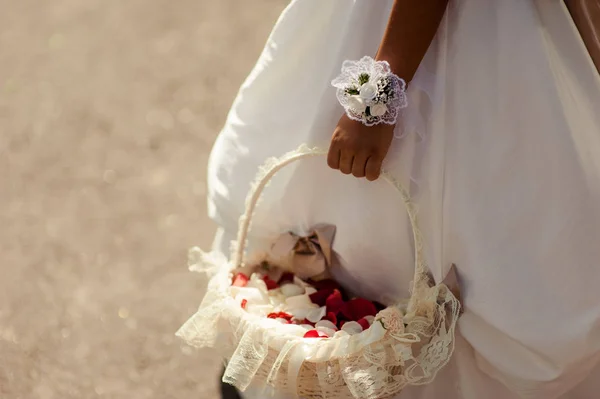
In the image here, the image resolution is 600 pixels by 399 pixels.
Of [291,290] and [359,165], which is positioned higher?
[359,165]

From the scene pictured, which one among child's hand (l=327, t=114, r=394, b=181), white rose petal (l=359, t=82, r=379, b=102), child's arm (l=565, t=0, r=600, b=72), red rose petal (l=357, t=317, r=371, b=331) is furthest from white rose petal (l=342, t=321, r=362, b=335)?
child's arm (l=565, t=0, r=600, b=72)

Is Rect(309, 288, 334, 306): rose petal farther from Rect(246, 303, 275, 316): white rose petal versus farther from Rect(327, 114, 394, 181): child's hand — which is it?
Rect(327, 114, 394, 181): child's hand

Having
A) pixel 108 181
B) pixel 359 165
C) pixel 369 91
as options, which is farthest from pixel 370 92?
pixel 108 181

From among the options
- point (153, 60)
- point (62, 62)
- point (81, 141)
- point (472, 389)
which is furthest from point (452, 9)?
point (62, 62)

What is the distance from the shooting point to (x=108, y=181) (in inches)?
72.8

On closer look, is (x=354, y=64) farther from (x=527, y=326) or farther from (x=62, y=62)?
(x=62, y=62)

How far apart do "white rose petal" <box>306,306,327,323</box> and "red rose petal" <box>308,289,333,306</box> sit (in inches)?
1.4

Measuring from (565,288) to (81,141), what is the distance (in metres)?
1.34

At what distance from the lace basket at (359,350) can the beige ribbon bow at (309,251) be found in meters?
0.16

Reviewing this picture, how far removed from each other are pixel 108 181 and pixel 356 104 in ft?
3.16

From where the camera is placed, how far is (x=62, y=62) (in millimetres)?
2250

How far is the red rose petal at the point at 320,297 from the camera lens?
4.02 feet

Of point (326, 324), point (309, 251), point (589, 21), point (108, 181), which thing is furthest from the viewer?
point (108, 181)

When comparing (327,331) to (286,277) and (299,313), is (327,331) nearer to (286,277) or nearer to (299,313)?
(299,313)
